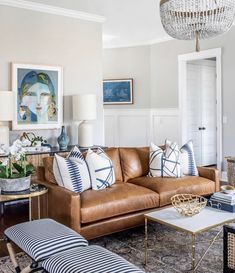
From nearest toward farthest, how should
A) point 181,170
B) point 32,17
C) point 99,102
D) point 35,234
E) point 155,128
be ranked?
point 35,234
point 181,170
point 32,17
point 99,102
point 155,128

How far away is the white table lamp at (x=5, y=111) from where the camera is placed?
4246 millimetres

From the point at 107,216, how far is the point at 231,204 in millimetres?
1105

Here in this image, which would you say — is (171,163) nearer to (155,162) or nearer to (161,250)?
(155,162)

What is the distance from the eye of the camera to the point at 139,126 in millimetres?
7473

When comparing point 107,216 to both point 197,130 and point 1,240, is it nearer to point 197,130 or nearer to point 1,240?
point 1,240

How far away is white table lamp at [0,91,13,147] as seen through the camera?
4.25 m

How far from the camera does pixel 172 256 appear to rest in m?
2.89

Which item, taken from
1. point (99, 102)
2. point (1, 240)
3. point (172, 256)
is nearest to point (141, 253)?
point (172, 256)

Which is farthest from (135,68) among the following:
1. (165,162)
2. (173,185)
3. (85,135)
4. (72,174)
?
(72,174)

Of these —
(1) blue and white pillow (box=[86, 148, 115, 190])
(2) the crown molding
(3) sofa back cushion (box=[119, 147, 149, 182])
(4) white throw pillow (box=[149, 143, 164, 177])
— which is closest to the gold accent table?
(1) blue and white pillow (box=[86, 148, 115, 190])

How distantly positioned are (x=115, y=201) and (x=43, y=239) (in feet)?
3.62

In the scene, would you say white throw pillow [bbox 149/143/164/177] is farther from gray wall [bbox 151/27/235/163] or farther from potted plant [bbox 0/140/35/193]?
gray wall [bbox 151/27/235/163]

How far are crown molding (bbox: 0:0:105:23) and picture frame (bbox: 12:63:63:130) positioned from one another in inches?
32.3

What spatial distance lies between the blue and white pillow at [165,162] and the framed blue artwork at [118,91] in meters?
3.57
